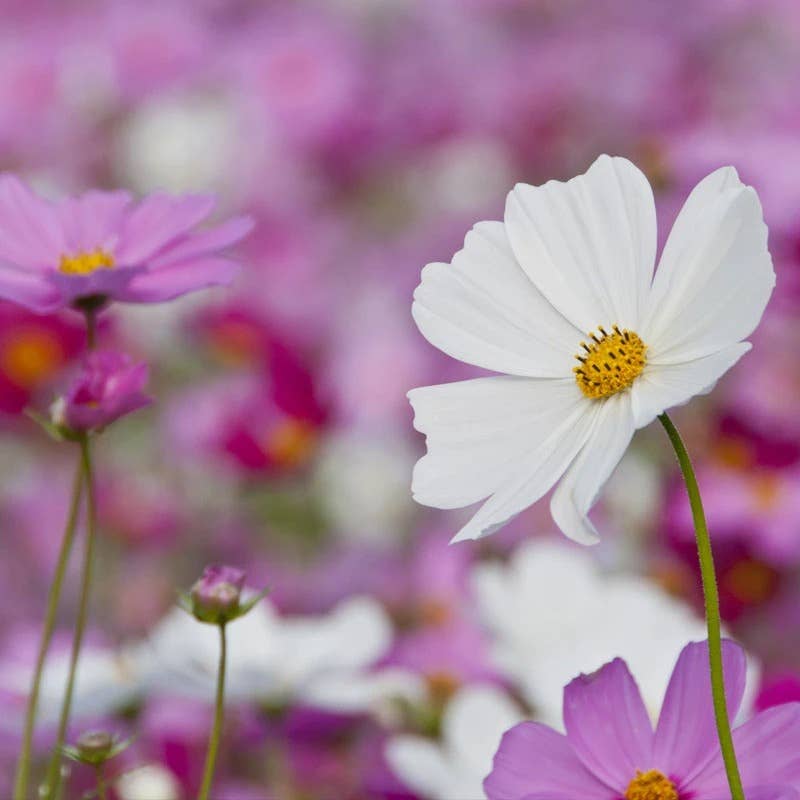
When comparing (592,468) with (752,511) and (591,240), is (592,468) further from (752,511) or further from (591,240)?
(752,511)

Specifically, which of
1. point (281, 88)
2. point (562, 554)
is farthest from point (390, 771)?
point (281, 88)

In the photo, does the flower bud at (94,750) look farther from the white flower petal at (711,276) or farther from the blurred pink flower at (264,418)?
the blurred pink flower at (264,418)

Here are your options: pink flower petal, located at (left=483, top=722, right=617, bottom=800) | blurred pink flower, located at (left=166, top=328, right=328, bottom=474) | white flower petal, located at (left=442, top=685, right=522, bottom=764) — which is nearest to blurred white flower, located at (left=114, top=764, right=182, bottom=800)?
white flower petal, located at (left=442, top=685, right=522, bottom=764)

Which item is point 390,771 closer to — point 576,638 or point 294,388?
point 576,638

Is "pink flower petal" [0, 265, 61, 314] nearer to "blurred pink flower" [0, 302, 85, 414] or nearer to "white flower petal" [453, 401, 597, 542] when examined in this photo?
"white flower petal" [453, 401, 597, 542]

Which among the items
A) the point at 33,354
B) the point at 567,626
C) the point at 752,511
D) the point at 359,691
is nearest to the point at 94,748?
the point at 359,691
